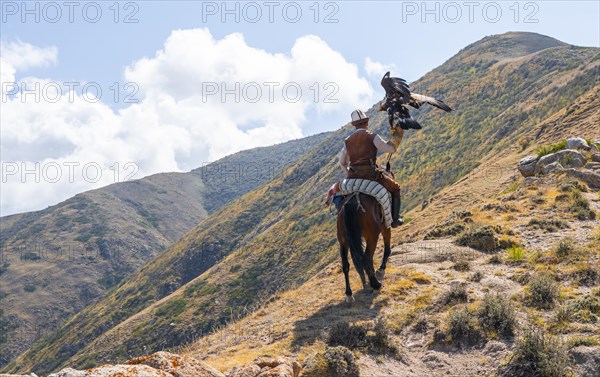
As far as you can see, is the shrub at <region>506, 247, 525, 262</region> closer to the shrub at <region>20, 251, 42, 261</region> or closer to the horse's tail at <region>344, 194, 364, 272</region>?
the horse's tail at <region>344, 194, 364, 272</region>

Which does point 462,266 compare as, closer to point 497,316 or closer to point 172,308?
point 497,316

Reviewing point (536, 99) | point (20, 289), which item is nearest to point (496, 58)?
point (536, 99)

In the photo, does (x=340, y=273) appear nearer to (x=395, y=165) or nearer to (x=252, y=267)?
(x=252, y=267)

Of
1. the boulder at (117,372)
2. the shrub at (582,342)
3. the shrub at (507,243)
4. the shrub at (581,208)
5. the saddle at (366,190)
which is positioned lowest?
the shrub at (582,342)

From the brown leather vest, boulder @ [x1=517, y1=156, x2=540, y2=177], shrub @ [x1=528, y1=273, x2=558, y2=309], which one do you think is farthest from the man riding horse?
boulder @ [x1=517, y1=156, x2=540, y2=177]

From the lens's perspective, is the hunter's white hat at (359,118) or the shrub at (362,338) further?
the hunter's white hat at (359,118)

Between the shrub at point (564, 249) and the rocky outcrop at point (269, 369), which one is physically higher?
the shrub at point (564, 249)

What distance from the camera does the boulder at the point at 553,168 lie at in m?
19.5

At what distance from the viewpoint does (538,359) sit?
6.47 m

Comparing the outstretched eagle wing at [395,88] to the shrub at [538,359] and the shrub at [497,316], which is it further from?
the shrub at [538,359]

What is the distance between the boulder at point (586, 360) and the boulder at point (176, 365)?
479cm

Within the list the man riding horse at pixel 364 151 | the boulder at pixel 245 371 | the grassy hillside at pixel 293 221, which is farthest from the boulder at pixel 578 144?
the boulder at pixel 245 371

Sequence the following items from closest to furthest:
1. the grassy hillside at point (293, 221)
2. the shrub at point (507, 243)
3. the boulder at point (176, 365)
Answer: the boulder at point (176, 365), the shrub at point (507, 243), the grassy hillside at point (293, 221)

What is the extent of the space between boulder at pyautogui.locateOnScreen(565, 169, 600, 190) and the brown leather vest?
1180cm
